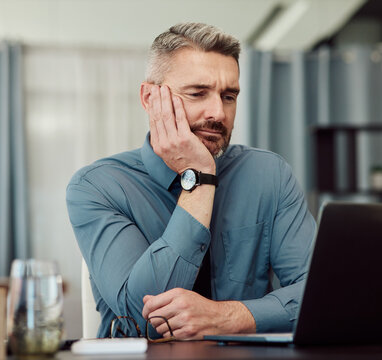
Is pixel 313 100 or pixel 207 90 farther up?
pixel 313 100

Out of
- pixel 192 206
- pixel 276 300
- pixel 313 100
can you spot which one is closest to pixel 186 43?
pixel 192 206

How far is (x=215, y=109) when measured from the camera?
139 cm

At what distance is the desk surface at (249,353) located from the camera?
0.72 meters

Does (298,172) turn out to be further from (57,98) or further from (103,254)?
(103,254)

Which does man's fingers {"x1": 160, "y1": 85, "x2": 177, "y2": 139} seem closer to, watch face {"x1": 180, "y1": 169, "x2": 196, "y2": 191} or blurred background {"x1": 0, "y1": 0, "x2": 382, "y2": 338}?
watch face {"x1": 180, "y1": 169, "x2": 196, "y2": 191}

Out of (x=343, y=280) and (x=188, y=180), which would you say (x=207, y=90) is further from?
(x=343, y=280)

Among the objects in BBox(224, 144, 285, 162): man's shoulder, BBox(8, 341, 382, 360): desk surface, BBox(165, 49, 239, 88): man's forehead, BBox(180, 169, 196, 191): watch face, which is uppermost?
BBox(165, 49, 239, 88): man's forehead

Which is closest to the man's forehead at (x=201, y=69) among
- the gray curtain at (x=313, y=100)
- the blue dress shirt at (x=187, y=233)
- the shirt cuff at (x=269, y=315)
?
the blue dress shirt at (x=187, y=233)

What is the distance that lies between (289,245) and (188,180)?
11.4 inches

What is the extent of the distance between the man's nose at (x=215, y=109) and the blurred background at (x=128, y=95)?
3.06 meters

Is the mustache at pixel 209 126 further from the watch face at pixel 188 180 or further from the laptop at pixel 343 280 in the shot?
the laptop at pixel 343 280

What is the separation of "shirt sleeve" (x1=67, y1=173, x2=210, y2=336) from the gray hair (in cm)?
40

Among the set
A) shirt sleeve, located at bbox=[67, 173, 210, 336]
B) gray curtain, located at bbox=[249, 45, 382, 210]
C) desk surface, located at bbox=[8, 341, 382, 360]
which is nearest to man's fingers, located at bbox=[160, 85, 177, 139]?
shirt sleeve, located at bbox=[67, 173, 210, 336]

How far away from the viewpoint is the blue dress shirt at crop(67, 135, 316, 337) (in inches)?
45.3
